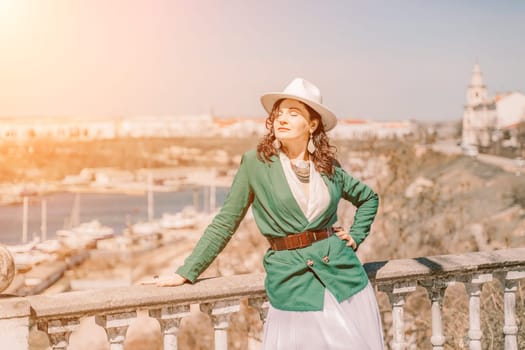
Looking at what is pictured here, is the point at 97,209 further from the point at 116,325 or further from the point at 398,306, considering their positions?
the point at 116,325

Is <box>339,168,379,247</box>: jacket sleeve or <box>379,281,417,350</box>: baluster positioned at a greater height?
<box>339,168,379,247</box>: jacket sleeve

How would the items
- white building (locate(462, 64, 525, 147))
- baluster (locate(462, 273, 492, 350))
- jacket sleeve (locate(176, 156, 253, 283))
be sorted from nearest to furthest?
jacket sleeve (locate(176, 156, 253, 283)) → baluster (locate(462, 273, 492, 350)) → white building (locate(462, 64, 525, 147))

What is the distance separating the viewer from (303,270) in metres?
2.91

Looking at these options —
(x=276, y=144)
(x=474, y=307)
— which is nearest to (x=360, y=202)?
(x=276, y=144)

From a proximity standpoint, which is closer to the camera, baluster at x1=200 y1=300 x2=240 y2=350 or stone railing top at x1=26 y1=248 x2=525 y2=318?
stone railing top at x1=26 y1=248 x2=525 y2=318

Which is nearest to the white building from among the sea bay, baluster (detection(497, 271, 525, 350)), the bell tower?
the bell tower

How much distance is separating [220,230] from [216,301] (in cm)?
30

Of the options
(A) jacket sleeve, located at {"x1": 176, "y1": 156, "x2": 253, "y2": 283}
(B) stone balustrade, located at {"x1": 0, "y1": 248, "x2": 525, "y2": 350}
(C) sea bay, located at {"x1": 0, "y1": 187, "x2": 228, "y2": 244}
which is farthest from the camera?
(C) sea bay, located at {"x1": 0, "y1": 187, "x2": 228, "y2": 244}

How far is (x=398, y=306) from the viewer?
3.48 metres

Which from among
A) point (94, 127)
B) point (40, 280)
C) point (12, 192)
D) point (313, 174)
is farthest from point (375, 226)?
point (94, 127)

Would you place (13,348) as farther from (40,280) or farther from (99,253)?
(99,253)

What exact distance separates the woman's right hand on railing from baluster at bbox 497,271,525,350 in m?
A: 1.61

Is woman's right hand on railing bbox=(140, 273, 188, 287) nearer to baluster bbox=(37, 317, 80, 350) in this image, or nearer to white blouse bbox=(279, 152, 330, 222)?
baluster bbox=(37, 317, 80, 350)

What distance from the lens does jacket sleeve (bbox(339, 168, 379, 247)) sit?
314 centimetres
